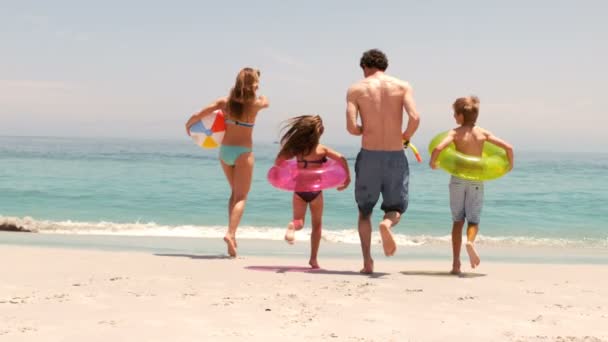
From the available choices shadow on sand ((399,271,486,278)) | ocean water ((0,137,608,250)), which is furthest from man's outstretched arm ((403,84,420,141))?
ocean water ((0,137,608,250))

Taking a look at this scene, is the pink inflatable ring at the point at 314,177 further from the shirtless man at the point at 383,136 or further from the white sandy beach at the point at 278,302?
the white sandy beach at the point at 278,302

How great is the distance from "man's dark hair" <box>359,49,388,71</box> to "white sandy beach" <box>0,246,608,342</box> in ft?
5.93

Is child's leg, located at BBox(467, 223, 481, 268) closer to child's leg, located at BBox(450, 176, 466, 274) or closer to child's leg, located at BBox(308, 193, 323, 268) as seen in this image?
child's leg, located at BBox(450, 176, 466, 274)

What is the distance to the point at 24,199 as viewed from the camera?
1672 cm

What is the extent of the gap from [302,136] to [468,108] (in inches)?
59.2

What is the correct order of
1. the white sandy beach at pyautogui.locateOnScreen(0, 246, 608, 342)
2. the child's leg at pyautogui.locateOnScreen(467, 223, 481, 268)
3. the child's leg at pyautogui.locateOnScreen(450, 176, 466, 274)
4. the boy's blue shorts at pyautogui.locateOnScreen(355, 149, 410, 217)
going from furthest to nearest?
the child's leg at pyautogui.locateOnScreen(450, 176, 466, 274) < the child's leg at pyautogui.locateOnScreen(467, 223, 481, 268) < the boy's blue shorts at pyautogui.locateOnScreen(355, 149, 410, 217) < the white sandy beach at pyautogui.locateOnScreen(0, 246, 608, 342)

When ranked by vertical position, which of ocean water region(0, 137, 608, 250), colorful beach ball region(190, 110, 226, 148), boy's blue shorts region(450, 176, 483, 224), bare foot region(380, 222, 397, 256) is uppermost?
colorful beach ball region(190, 110, 226, 148)

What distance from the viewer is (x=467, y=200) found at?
18.1 feet

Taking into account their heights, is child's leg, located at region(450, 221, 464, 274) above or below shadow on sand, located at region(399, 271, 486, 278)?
above

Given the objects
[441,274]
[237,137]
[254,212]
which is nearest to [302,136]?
[237,137]

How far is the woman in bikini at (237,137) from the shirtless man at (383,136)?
126 centimetres

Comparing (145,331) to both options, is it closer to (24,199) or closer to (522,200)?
(24,199)

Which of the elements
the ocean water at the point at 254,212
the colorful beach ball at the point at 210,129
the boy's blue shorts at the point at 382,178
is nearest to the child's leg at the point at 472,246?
the boy's blue shorts at the point at 382,178

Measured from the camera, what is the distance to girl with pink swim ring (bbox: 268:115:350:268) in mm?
5391
